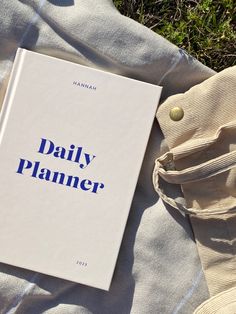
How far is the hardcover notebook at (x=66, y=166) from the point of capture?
3.73 feet

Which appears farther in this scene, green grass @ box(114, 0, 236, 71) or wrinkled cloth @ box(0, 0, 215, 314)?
green grass @ box(114, 0, 236, 71)

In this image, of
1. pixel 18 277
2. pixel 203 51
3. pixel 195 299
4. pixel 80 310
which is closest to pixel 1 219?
pixel 18 277

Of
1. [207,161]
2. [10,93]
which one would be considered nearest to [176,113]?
[207,161]

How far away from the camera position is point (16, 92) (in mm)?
1139

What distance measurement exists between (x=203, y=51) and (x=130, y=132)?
33cm

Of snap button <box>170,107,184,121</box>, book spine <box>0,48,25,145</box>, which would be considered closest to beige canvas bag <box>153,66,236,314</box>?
snap button <box>170,107,184,121</box>

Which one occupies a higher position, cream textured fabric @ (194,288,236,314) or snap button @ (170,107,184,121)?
snap button @ (170,107,184,121)

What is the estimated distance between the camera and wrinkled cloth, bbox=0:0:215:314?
1136mm

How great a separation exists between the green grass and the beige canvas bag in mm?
182

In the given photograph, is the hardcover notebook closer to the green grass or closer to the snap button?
the snap button

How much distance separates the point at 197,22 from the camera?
4.26ft

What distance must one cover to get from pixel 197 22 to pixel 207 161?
387 mm

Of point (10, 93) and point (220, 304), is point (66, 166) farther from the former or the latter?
point (220, 304)

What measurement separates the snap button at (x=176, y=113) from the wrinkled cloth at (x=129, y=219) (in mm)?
59
